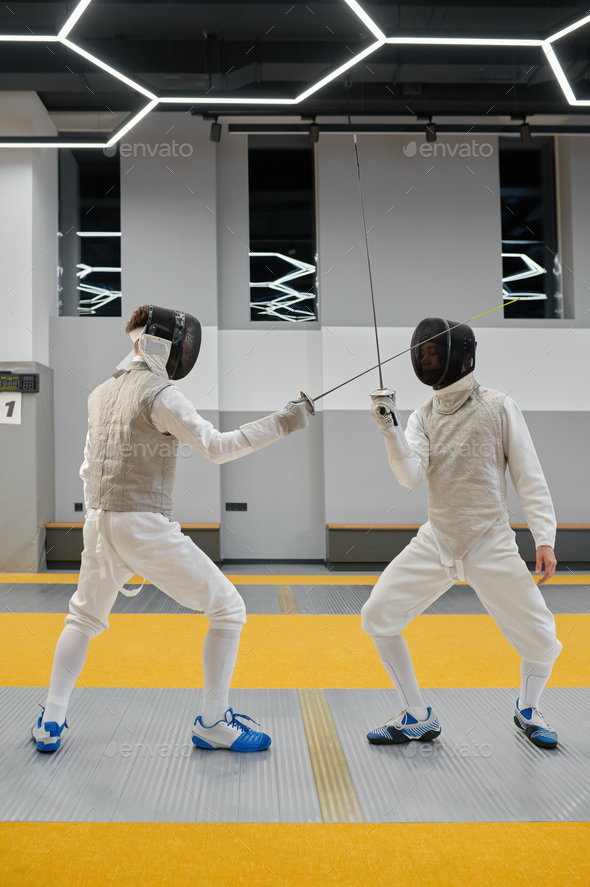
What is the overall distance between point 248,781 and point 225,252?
16.1 ft

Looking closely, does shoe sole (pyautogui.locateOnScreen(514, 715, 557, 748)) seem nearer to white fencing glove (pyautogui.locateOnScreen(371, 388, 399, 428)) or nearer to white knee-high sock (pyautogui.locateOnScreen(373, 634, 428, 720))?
white knee-high sock (pyautogui.locateOnScreen(373, 634, 428, 720))

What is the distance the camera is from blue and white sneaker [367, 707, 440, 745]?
1848 millimetres

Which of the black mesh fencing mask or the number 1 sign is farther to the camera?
the number 1 sign

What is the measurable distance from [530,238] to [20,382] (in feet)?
17.0

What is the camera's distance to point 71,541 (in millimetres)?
5066

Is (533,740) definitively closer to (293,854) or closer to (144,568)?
(293,854)

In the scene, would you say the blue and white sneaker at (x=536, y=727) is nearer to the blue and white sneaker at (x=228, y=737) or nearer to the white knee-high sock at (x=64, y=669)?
the blue and white sneaker at (x=228, y=737)

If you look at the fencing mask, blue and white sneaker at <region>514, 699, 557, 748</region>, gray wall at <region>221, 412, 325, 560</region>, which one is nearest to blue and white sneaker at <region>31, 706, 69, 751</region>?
blue and white sneaker at <region>514, 699, 557, 748</region>

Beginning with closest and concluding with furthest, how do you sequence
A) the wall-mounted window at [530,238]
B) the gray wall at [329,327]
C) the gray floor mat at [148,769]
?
the gray floor mat at [148,769]
the gray wall at [329,327]
the wall-mounted window at [530,238]

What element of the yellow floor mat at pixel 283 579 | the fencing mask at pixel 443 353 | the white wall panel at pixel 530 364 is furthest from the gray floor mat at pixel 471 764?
the white wall panel at pixel 530 364

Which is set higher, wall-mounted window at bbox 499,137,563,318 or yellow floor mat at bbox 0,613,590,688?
wall-mounted window at bbox 499,137,563,318

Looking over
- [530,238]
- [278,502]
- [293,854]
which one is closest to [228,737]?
[293,854]

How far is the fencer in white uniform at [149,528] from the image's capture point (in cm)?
171

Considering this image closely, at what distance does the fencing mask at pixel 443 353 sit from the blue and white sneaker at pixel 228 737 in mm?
1309
